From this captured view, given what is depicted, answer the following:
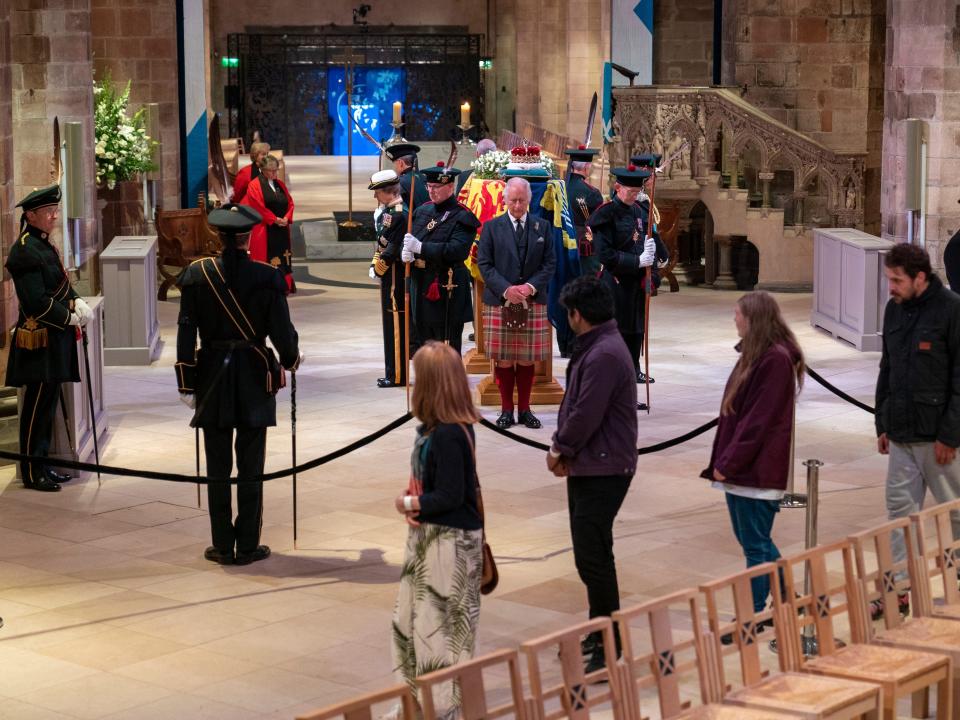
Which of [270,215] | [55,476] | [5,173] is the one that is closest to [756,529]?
[55,476]

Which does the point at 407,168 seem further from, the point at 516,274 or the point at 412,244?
the point at 516,274

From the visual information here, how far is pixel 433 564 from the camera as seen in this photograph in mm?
5973

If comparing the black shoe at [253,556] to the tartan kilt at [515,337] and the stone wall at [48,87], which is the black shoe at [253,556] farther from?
the stone wall at [48,87]

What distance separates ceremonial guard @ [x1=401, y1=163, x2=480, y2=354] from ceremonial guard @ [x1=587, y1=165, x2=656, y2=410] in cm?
90

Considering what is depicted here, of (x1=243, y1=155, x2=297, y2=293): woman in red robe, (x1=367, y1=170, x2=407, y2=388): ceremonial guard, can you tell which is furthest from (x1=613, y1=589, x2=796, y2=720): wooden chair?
(x1=243, y1=155, x2=297, y2=293): woman in red robe

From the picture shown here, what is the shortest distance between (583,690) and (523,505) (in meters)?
4.65

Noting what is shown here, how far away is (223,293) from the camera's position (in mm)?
8203

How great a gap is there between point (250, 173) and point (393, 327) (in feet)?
17.1

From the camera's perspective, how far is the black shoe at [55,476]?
999 centimetres

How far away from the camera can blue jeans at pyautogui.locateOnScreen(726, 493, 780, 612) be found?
694 centimetres

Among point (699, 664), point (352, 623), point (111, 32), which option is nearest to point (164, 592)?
point (352, 623)

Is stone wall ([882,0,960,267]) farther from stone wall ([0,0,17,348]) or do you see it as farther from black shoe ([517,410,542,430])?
stone wall ([0,0,17,348])

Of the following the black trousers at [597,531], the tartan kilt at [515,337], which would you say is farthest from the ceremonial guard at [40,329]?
the black trousers at [597,531]

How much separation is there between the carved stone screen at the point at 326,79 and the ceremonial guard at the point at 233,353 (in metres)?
35.1
